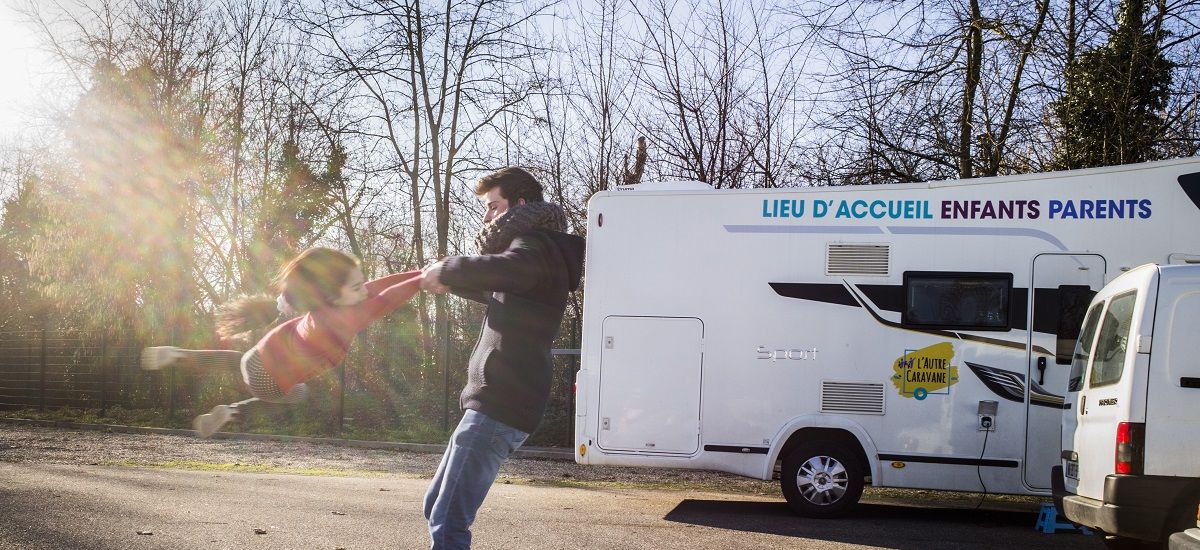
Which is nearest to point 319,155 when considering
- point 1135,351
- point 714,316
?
point 714,316

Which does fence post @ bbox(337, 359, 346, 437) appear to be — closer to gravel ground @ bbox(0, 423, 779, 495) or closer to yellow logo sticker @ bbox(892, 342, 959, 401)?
gravel ground @ bbox(0, 423, 779, 495)

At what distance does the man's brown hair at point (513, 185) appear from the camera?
3900mm

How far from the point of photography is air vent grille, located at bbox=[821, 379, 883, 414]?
8.39 metres

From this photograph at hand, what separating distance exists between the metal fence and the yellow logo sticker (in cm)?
689

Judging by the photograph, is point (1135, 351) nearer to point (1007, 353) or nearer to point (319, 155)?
point (1007, 353)

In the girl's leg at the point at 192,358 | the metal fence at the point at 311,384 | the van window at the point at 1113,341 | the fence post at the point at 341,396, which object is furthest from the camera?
the fence post at the point at 341,396

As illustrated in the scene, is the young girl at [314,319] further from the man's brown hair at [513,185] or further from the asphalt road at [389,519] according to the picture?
the asphalt road at [389,519]

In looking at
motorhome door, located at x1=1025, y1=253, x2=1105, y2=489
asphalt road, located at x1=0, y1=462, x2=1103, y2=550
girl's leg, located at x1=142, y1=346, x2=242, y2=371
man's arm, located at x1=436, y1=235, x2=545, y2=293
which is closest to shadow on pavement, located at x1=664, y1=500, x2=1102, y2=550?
asphalt road, located at x1=0, y1=462, x2=1103, y2=550

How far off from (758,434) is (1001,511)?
2.88 metres

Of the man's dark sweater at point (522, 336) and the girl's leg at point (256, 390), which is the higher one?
the man's dark sweater at point (522, 336)

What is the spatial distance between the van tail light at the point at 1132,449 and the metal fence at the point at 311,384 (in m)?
9.50

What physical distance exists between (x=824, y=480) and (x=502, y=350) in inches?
214

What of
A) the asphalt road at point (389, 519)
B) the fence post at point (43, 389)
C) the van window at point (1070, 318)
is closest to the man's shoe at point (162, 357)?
the asphalt road at point (389, 519)

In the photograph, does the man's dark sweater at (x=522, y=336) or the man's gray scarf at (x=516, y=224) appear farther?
the man's gray scarf at (x=516, y=224)
